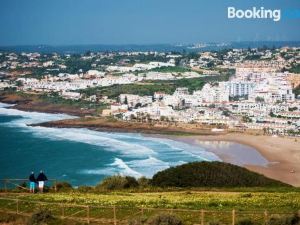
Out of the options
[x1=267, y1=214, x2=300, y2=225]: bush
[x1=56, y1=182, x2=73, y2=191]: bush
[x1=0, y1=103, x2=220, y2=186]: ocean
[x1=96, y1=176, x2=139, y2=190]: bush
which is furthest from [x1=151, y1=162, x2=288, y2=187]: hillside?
[x1=267, y1=214, x2=300, y2=225]: bush

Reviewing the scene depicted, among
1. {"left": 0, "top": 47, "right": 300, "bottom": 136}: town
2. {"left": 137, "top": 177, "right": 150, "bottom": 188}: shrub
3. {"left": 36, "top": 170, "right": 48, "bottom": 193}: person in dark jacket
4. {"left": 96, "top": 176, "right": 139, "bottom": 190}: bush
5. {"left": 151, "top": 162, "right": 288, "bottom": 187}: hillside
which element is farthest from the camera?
{"left": 0, "top": 47, "right": 300, "bottom": 136}: town

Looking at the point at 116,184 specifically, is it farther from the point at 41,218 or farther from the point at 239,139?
the point at 239,139

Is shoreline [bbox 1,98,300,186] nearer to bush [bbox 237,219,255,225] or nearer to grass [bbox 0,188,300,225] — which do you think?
grass [bbox 0,188,300,225]

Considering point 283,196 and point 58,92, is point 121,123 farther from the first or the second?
point 283,196

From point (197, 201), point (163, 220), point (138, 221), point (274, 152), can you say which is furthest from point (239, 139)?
point (163, 220)

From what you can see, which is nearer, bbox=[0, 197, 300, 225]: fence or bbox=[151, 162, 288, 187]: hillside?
bbox=[0, 197, 300, 225]: fence

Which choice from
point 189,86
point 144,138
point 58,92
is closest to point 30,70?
point 58,92
